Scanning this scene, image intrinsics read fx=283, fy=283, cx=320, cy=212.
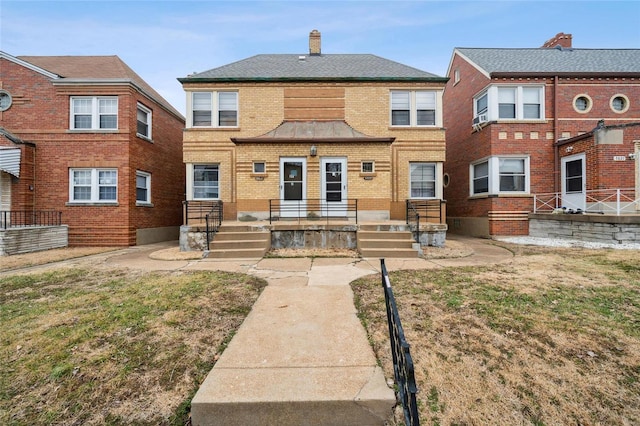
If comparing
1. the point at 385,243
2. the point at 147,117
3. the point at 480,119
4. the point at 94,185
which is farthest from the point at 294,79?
the point at 94,185

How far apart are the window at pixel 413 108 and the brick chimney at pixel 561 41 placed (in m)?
11.9

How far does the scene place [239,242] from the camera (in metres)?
9.13

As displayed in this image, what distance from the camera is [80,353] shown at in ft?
10.4

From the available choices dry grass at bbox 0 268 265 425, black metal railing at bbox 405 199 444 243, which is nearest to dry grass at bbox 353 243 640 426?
dry grass at bbox 0 268 265 425

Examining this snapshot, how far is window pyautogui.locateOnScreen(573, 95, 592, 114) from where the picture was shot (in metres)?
13.6

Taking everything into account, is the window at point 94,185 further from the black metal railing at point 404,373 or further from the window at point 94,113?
the black metal railing at point 404,373

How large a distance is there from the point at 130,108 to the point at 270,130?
20.9ft

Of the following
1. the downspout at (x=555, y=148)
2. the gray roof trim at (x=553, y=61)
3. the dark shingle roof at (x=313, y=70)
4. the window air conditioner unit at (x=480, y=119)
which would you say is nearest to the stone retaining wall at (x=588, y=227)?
the downspout at (x=555, y=148)

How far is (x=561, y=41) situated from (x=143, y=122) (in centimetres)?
2508

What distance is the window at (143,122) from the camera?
44.9 feet

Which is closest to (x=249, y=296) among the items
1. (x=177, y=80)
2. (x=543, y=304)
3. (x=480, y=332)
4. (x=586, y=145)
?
(x=480, y=332)

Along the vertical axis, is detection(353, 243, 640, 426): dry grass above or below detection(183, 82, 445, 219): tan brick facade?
below

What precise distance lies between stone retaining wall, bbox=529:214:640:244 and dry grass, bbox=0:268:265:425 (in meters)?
12.1

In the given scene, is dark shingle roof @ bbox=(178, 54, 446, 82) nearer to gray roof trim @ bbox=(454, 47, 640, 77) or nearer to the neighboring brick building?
the neighboring brick building
